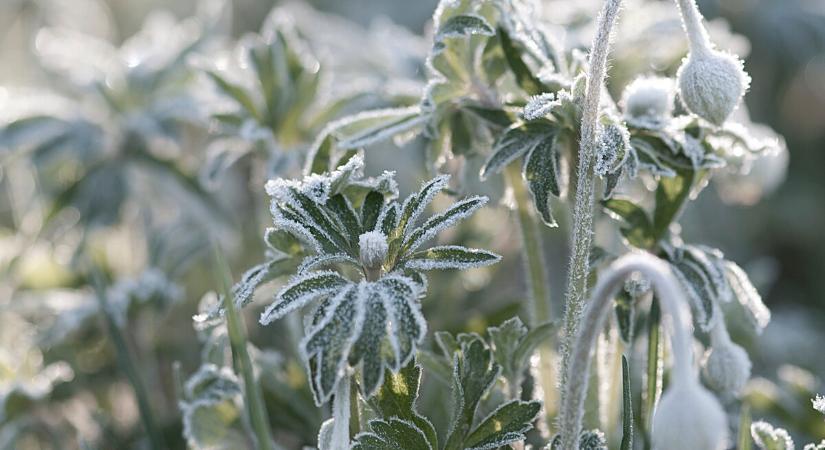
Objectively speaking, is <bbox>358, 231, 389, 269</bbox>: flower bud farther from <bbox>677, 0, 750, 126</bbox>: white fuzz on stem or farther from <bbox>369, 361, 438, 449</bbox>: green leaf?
<bbox>677, 0, 750, 126</bbox>: white fuzz on stem

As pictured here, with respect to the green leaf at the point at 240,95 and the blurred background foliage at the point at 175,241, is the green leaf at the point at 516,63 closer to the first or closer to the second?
the blurred background foliage at the point at 175,241

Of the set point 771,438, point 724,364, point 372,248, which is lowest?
point 771,438

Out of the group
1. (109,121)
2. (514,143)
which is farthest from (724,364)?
(109,121)

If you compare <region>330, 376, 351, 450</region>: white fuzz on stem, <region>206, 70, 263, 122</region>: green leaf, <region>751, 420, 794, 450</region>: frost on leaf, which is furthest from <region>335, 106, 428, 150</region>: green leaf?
<region>751, 420, 794, 450</region>: frost on leaf

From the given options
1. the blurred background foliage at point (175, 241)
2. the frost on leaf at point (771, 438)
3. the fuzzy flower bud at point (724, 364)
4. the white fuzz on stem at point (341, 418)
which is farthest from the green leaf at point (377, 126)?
the frost on leaf at point (771, 438)

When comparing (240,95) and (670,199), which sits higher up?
(240,95)

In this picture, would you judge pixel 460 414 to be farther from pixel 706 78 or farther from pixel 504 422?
pixel 706 78
